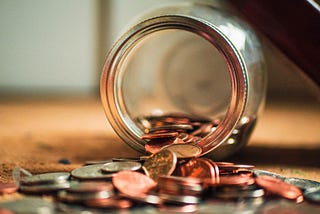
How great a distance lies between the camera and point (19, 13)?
2.70 metres

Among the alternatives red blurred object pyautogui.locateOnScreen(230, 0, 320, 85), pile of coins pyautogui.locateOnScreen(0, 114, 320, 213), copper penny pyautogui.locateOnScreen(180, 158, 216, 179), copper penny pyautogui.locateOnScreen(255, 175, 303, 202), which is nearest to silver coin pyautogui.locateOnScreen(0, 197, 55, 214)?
pile of coins pyautogui.locateOnScreen(0, 114, 320, 213)

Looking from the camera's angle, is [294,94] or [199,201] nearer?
[199,201]

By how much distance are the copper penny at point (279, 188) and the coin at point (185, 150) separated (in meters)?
0.12

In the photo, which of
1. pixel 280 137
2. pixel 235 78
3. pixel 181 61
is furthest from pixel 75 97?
pixel 235 78

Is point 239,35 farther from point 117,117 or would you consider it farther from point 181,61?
point 181,61

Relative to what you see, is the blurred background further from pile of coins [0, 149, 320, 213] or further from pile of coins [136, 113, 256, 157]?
pile of coins [0, 149, 320, 213]

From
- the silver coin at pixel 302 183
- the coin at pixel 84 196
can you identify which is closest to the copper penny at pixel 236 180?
the silver coin at pixel 302 183

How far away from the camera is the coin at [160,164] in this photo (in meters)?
0.90

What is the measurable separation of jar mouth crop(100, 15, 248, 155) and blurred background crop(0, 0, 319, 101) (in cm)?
173

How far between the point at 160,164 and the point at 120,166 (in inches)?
3.2

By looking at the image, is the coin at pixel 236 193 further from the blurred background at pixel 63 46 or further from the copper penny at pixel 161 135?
the blurred background at pixel 63 46

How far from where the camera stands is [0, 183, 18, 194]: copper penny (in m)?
0.87

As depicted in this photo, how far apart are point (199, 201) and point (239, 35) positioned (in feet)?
1.53

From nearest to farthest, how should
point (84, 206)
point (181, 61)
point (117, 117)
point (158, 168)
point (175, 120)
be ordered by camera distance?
point (84, 206) → point (158, 168) → point (117, 117) → point (175, 120) → point (181, 61)
